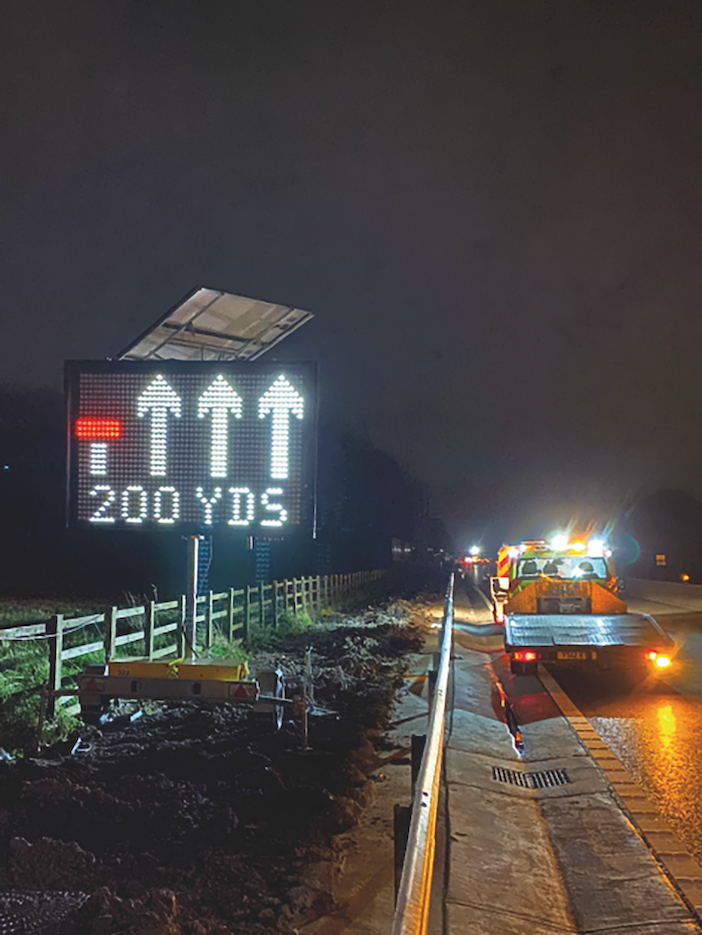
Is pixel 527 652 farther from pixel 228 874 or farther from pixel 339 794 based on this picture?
pixel 228 874

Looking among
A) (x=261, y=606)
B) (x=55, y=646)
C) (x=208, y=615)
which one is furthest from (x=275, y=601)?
(x=55, y=646)

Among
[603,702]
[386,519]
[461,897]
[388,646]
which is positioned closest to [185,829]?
[461,897]

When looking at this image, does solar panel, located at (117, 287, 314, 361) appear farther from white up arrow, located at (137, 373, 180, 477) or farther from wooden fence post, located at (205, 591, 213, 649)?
wooden fence post, located at (205, 591, 213, 649)

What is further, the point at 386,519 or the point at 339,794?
the point at 386,519

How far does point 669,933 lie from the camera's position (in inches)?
174

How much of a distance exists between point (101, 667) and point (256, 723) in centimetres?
210

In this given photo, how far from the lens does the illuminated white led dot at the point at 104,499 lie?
23.2ft

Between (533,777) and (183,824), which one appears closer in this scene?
(183,824)

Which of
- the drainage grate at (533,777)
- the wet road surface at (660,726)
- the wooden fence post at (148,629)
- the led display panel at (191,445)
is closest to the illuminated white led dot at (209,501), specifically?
the led display panel at (191,445)

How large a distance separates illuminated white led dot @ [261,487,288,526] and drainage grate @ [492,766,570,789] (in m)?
3.40

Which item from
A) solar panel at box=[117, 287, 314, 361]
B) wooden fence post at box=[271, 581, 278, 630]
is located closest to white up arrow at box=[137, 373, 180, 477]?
solar panel at box=[117, 287, 314, 361]

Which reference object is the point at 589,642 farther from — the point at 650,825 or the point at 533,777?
the point at 650,825

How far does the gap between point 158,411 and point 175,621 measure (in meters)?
9.57

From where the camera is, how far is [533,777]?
7941 mm
